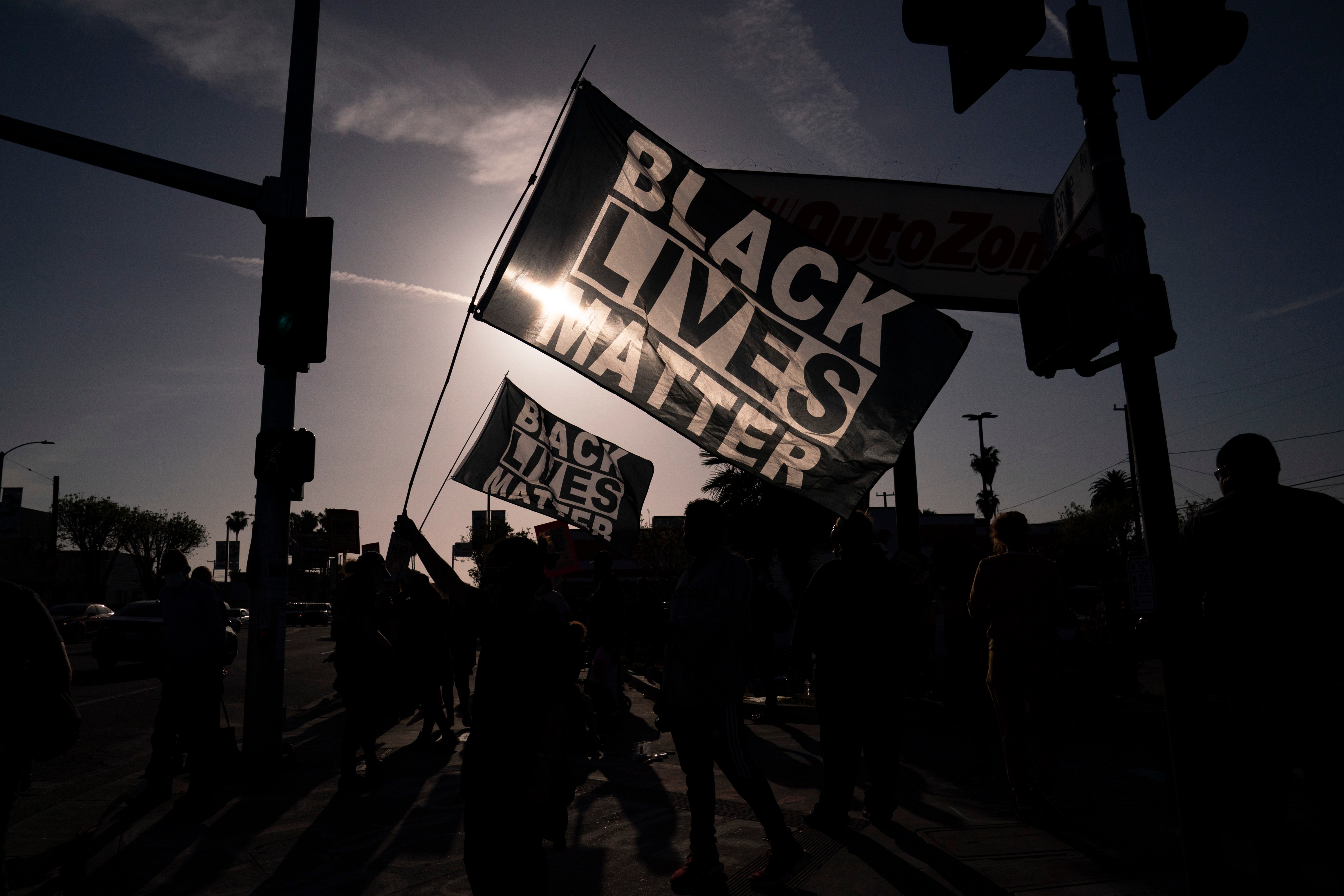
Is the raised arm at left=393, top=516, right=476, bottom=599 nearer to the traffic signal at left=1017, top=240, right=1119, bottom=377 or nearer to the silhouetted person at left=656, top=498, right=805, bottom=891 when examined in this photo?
the silhouetted person at left=656, top=498, right=805, bottom=891

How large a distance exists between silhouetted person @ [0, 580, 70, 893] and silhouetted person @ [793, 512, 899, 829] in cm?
348

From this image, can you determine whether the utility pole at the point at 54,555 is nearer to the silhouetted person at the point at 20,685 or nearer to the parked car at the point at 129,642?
the parked car at the point at 129,642

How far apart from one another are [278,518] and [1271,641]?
7500 mm

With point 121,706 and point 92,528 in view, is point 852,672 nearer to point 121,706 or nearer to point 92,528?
point 121,706

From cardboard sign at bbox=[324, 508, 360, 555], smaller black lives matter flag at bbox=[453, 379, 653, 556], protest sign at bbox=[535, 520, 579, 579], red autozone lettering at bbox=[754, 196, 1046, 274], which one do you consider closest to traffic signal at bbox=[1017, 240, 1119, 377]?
smaller black lives matter flag at bbox=[453, 379, 653, 556]

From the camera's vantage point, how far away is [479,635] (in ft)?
11.3

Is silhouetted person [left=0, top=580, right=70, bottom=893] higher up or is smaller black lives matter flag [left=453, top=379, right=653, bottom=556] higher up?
smaller black lives matter flag [left=453, top=379, right=653, bottom=556]

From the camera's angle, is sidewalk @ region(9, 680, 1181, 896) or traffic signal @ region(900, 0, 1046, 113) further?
sidewalk @ region(9, 680, 1181, 896)

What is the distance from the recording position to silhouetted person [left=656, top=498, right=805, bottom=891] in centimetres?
414

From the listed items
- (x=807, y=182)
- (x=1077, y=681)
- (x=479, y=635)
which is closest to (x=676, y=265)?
(x=479, y=635)

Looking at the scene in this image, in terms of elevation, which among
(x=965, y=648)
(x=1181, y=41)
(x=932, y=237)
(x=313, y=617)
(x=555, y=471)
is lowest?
(x=313, y=617)

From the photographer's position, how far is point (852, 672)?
491 centimetres

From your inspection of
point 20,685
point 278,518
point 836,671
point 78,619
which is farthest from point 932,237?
point 78,619

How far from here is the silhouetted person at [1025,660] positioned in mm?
5285
